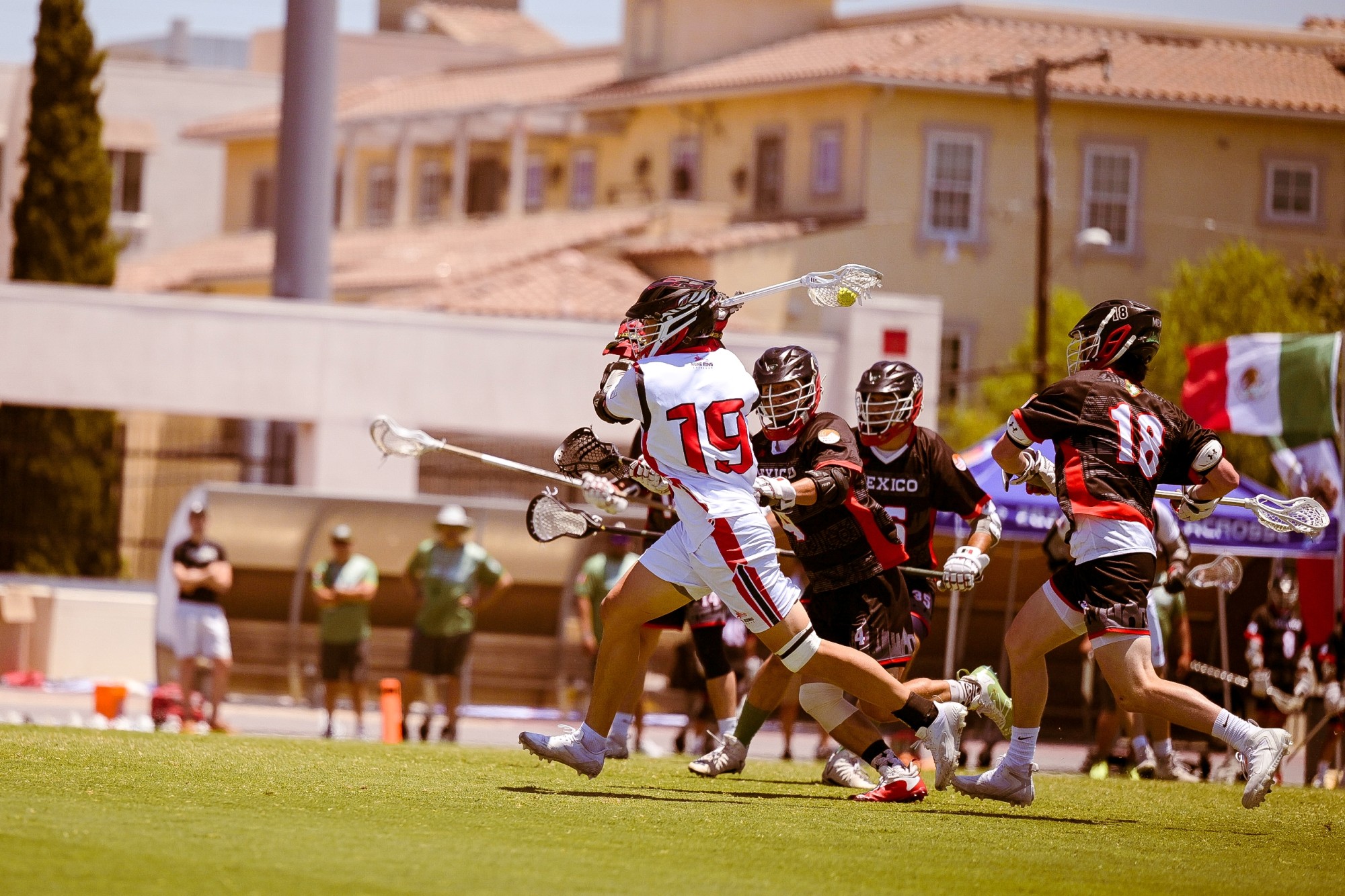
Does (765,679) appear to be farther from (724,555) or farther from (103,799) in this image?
(103,799)

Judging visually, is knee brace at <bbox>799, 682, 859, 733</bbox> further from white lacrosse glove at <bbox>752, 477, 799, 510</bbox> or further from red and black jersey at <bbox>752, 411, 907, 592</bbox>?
white lacrosse glove at <bbox>752, 477, 799, 510</bbox>

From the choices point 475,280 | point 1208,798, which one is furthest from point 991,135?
point 1208,798

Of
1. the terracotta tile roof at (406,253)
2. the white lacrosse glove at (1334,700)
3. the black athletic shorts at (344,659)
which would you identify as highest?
the terracotta tile roof at (406,253)

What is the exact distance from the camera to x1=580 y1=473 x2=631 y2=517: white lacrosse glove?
31.0 ft

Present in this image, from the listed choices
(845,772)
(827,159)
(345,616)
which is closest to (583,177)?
(827,159)

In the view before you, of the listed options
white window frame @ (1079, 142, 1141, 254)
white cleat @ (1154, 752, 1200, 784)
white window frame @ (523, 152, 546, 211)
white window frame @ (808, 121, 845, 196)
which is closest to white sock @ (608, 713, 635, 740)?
white cleat @ (1154, 752, 1200, 784)

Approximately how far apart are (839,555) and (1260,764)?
2.08 meters

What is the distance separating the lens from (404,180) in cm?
5000

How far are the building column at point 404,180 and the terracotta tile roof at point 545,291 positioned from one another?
10.1 m

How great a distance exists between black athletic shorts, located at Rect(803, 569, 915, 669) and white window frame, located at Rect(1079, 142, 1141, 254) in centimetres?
3273

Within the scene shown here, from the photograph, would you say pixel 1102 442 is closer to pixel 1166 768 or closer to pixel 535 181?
pixel 1166 768

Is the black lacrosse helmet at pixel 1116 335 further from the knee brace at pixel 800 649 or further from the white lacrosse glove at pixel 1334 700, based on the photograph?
the white lacrosse glove at pixel 1334 700

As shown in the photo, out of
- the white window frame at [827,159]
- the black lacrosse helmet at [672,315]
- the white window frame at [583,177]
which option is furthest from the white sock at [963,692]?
the white window frame at [583,177]

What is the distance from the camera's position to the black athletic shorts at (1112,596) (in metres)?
8.50
